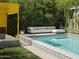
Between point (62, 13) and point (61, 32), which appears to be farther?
point (62, 13)

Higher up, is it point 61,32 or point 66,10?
point 66,10

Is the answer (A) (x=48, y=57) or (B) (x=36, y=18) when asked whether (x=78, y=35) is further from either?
(A) (x=48, y=57)

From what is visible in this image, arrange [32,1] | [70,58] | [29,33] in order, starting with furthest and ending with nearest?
[32,1], [29,33], [70,58]

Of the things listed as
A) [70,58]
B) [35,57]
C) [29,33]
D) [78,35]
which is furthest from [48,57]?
[29,33]

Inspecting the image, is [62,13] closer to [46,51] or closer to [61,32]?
[61,32]

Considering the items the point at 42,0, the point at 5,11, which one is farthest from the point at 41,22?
the point at 5,11

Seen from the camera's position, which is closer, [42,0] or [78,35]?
[78,35]

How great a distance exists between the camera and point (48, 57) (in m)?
9.50

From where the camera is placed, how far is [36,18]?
75.6 feet

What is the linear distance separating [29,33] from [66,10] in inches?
173

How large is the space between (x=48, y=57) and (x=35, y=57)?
564mm

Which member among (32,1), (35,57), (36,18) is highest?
(32,1)

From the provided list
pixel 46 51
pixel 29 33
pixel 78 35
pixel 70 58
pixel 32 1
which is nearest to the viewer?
pixel 70 58

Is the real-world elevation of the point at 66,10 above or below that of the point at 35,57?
above
